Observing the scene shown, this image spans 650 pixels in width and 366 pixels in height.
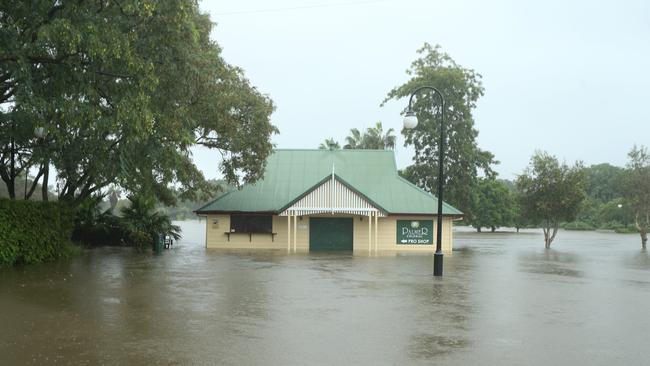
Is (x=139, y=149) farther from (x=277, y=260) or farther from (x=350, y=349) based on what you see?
(x=350, y=349)

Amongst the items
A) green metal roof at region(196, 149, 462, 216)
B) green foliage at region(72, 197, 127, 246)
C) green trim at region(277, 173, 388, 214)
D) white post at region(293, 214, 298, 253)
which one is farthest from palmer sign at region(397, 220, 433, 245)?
green foliage at region(72, 197, 127, 246)

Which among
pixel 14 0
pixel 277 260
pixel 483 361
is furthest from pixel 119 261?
pixel 483 361

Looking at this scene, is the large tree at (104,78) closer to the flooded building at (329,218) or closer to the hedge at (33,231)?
the hedge at (33,231)

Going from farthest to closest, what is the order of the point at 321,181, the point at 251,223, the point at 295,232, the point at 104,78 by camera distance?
the point at 251,223 < the point at 295,232 < the point at 321,181 < the point at 104,78

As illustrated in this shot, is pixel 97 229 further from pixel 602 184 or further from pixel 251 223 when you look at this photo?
pixel 602 184

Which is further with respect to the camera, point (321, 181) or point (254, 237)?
point (254, 237)

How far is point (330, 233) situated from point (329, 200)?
254cm

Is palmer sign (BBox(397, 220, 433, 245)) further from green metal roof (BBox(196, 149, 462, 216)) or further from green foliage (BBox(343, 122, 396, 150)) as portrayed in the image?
green foliage (BBox(343, 122, 396, 150))

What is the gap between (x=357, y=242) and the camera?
31656mm

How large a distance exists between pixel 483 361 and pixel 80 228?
92.3 ft

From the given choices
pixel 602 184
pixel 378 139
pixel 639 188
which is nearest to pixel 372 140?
pixel 378 139

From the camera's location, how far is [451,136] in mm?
42875

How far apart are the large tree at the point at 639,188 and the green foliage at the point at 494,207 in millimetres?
37012

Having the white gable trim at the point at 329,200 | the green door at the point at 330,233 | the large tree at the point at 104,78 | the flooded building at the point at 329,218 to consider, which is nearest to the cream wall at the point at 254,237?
the flooded building at the point at 329,218
